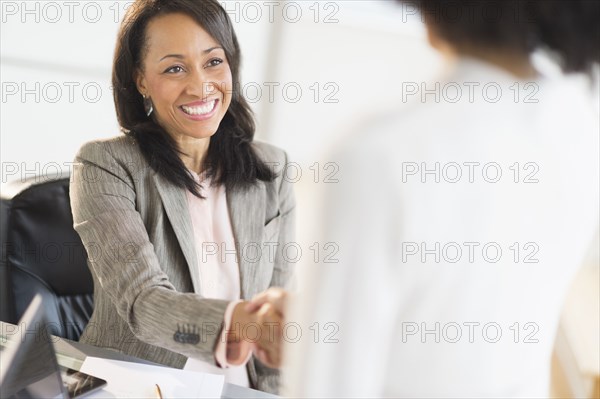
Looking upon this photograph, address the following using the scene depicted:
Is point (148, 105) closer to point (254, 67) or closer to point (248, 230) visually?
point (248, 230)

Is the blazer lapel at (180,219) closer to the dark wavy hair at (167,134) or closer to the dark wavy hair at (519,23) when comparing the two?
the dark wavy hair at (167,134)

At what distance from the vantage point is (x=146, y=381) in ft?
4.17

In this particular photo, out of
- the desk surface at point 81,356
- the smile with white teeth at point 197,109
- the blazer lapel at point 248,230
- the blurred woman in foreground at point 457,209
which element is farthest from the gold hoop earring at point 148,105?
the blurred woman in foreground at point 457,209

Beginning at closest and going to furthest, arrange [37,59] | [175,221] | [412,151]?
[412,151]
[175,221]
[37,59]

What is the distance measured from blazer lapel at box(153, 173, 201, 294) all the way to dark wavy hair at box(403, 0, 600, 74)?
39.3 inches

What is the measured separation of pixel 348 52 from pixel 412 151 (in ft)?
12.7

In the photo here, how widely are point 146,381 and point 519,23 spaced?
898mm

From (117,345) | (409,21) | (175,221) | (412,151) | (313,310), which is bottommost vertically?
(117,345)

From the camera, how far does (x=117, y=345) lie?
1.65 m

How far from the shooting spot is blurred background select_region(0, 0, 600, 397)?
320 centimetres

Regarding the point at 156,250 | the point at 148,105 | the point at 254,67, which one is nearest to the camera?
the point at 156,250

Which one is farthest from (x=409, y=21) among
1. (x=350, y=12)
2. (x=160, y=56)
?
(x=160, y=56)

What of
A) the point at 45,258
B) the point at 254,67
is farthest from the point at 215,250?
the point at 254,67

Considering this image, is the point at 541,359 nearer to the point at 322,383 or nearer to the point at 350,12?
the point at 322,383
